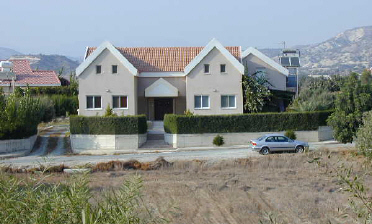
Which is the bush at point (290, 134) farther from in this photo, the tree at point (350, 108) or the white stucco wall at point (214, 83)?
the white stucco wall at point (214, 83)

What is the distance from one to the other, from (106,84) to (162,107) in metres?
5.97

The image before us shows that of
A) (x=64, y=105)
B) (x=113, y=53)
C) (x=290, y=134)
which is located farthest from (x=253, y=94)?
(x=64, y=105)

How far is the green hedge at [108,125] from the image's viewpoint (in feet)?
124

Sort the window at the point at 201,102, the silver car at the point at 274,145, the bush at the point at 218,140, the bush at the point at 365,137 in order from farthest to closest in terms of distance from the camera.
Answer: the window at the point at 201,102, the bush at the point at 218,140, the silver car at the point at 274,145, the bush at the point at 365,137

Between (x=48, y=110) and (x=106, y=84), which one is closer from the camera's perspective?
(x=106, y=84)

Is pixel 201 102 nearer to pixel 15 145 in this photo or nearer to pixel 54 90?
pixel 15 145

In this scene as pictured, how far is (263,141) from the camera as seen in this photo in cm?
3378

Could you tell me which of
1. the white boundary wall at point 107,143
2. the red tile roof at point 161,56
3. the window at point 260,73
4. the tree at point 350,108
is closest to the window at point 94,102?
the red tile roof at point 161,56

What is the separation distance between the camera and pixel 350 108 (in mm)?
34094

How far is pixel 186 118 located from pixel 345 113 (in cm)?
1173

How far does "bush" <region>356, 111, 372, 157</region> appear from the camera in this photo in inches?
1172

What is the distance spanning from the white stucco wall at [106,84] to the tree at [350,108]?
17.2m

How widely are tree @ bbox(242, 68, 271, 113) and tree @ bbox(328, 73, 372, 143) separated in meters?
8.12

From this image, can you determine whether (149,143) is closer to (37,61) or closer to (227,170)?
(227,170)
